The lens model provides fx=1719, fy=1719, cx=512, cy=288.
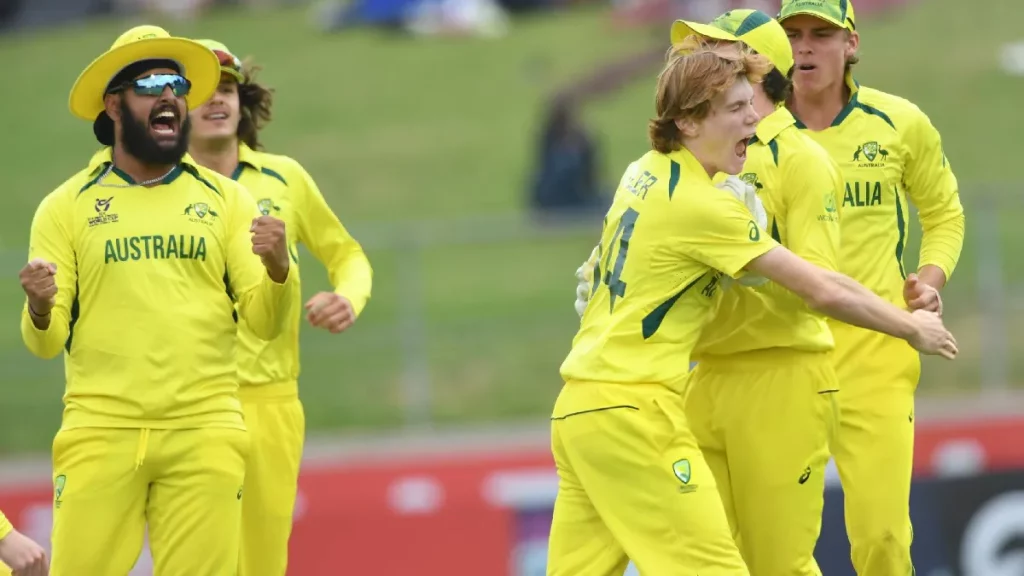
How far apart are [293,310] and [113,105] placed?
1079 millimetres

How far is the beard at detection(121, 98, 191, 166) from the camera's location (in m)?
5.99

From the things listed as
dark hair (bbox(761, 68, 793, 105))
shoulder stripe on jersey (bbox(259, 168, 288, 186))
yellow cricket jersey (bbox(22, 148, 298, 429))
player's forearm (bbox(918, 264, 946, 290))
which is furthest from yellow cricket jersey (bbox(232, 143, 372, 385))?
player's forearm (bbox(918, 264, 946, 290))

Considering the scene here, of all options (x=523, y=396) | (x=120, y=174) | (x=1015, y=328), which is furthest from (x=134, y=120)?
(x=1015, y=328)

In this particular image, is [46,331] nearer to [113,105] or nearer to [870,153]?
[113,105]

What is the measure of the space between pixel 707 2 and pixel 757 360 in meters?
14.3

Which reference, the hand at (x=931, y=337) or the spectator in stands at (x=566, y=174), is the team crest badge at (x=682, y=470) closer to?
the hand at (x=931, y=337)

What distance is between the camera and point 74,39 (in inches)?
862

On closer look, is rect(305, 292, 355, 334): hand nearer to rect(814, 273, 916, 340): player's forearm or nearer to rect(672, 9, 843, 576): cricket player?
rect(672, 9, 843, 576): cricket player

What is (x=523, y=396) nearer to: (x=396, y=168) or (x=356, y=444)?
(x=356, y=444)

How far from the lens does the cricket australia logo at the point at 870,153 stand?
21.7 feet

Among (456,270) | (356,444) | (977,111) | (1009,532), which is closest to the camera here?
(1009,532)

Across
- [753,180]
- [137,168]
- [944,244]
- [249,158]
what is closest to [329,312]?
[137,168]

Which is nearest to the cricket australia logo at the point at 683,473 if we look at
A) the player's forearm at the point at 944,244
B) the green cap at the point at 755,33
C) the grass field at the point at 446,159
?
the green cap at the point at 755,33

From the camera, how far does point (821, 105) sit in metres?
6.75
